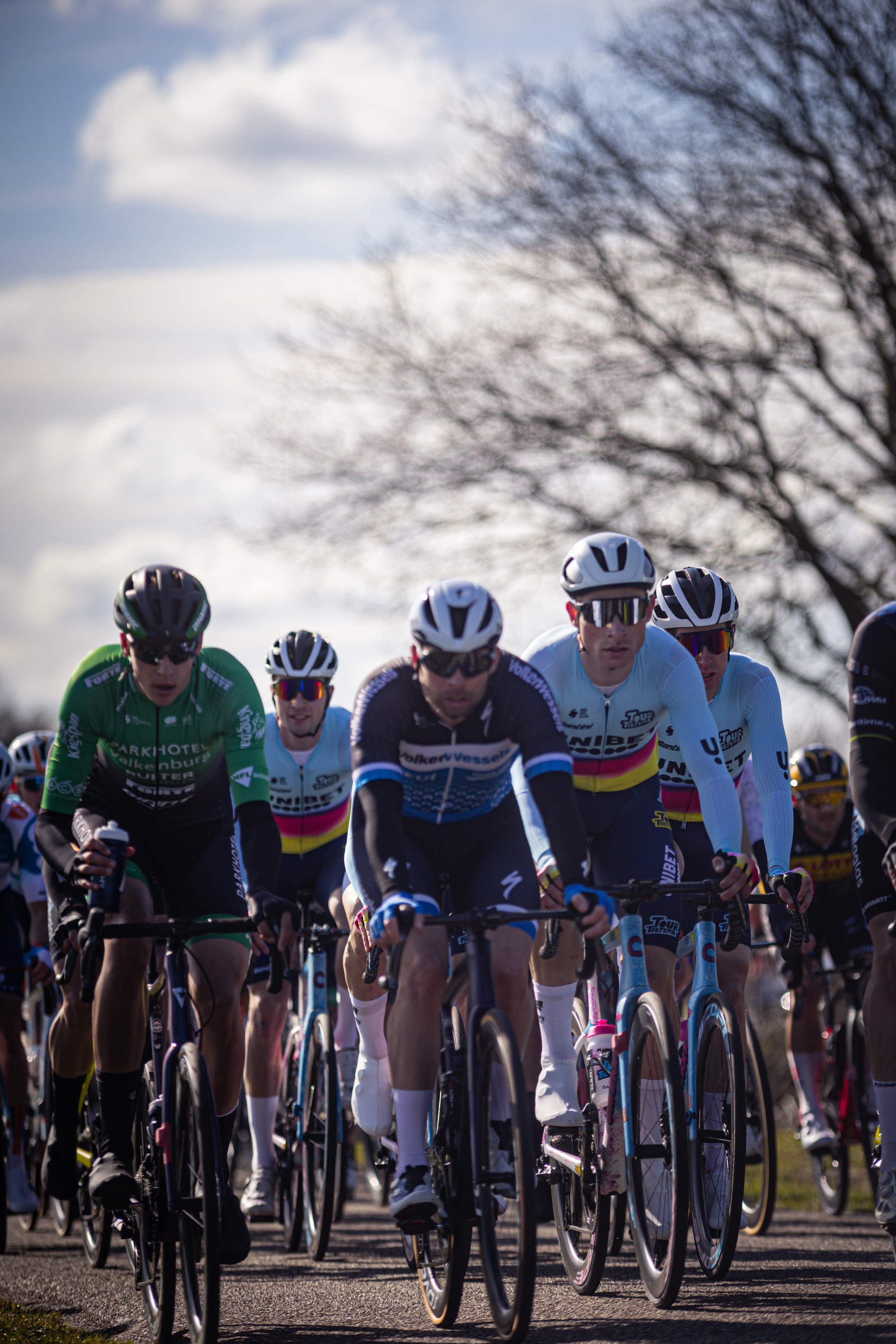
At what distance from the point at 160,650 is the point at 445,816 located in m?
1.18

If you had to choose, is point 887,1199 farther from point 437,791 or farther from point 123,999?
point 123,999

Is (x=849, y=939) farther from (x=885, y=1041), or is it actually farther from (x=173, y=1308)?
(x=173, y=1308)

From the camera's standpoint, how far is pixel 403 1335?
4.94 m

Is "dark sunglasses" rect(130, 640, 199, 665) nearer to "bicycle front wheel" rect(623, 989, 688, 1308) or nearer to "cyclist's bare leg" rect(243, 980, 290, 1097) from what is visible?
"bicycle front wheel" rect(623, 989, 688, 1308)

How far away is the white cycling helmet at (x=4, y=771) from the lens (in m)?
8.73

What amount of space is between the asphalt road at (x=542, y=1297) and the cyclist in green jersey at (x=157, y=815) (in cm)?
75

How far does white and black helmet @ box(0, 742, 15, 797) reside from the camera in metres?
8.73

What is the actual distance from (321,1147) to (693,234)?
1034 cm

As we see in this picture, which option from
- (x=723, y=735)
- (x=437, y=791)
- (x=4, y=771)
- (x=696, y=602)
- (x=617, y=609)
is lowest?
(x=437, y=791)

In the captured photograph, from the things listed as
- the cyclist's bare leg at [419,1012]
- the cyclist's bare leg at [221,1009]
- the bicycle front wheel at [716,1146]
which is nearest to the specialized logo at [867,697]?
the bicycle front wheel at [716,1146]

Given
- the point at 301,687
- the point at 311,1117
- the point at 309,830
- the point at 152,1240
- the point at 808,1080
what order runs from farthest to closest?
the point at 808,1080 < the point at 309,830 < the point at 301,687 < the point at 311,1117 < the point at 152,1240


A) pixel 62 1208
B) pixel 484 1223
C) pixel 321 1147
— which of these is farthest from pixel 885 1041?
pixel 62 1208

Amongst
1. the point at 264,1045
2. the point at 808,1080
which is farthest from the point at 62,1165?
the point at 808,1080

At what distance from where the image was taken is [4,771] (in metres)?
8.76
